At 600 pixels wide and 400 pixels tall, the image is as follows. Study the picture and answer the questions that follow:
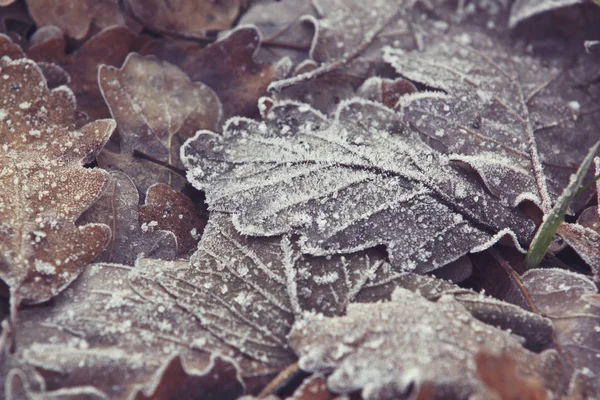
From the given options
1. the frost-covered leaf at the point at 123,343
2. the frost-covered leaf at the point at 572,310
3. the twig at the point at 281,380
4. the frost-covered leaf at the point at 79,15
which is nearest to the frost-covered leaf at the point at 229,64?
the frost-covered leaf at the point at 79,15

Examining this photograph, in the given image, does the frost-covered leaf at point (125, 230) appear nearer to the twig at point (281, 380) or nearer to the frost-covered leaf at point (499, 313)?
the twig at point (281, 380)

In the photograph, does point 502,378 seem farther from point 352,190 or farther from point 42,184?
point 42,184

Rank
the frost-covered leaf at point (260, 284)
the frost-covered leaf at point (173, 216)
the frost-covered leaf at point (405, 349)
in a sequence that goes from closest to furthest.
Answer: the frost-covered leaf at point (405, 349) → the frost-covered leaf at point (260, 284) → the frost-covered leaf at point (173, 216)

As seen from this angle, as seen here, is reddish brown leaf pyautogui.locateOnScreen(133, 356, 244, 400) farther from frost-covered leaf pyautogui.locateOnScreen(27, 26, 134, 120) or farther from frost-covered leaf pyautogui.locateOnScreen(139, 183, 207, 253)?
frost-covered leaf pyautogui.locateOnScreen(27, 26, 134, 120)

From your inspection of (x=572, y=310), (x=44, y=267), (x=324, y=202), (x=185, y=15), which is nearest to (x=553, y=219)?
(x=572, y=310)

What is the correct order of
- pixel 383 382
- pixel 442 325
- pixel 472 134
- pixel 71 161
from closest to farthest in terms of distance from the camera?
pixel 383 382 → pixel 442 325 → pixel 71 161 → pixel 472 134

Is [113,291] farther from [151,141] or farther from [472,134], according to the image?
[472,134]

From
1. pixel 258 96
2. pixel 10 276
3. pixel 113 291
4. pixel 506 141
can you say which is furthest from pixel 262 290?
pixel 506 141
